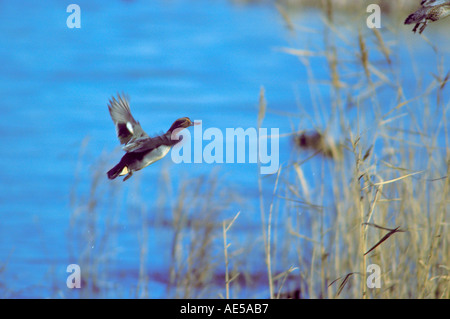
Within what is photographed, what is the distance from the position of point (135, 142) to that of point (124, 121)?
0.06m

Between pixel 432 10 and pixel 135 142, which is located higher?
pixel 432 10

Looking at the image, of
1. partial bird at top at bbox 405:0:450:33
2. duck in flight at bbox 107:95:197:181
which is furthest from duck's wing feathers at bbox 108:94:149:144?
partial bird at top at bbox 405:0:450:33

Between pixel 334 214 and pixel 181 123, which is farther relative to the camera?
pixel 334 214

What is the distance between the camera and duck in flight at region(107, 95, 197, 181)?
765 mm

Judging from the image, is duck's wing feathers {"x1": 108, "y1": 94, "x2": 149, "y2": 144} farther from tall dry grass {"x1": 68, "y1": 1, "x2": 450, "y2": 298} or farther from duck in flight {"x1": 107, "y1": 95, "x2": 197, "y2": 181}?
tall dry grass {"x1": 68, "y1": 1, "x2": 450, "y2": 298}

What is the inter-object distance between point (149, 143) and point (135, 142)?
0.02 m

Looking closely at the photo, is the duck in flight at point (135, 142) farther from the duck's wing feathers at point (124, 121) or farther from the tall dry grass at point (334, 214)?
the tall dry grass at point (334, 214)

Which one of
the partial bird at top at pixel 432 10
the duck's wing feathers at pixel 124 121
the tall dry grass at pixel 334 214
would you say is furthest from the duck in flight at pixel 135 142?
the tall dry grass at pixel 334 214

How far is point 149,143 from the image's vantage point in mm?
783

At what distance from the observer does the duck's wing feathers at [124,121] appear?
821 mm

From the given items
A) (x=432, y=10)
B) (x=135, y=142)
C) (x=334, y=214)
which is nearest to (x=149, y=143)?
(x=135, y=142)

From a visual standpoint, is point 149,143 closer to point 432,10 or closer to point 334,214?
point 432,10

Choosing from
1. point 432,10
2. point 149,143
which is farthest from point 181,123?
point 432,10
